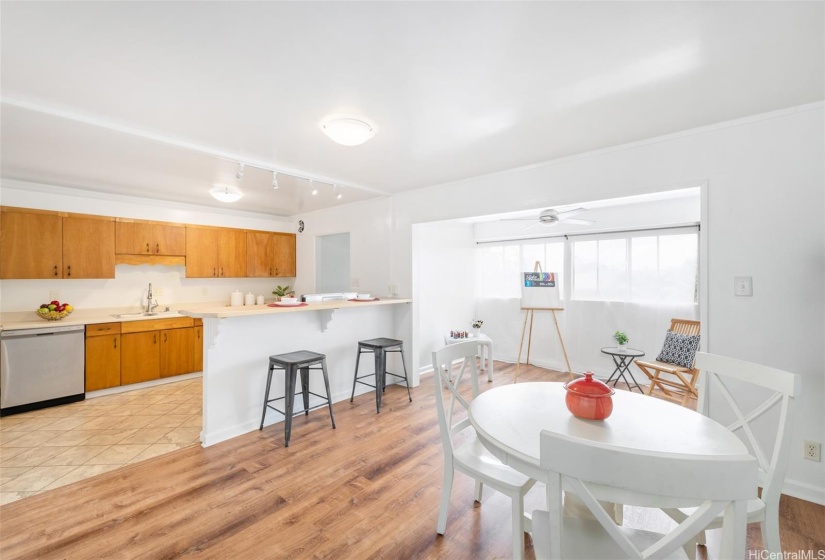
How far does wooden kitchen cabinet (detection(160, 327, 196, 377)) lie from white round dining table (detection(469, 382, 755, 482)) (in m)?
4.46

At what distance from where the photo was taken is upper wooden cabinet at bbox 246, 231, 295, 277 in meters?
5.71

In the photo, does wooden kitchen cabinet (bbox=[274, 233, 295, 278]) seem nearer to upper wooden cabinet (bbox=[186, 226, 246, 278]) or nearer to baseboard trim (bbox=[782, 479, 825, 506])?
upper wooden cabinet (bbox=[186, 226, 246, 278])

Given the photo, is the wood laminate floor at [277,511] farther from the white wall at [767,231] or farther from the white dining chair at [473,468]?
the white wall at [767,231]

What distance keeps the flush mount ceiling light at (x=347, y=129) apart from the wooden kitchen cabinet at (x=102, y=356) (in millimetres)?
3721

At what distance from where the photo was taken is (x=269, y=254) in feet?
19.4

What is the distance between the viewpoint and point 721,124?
8.20ft

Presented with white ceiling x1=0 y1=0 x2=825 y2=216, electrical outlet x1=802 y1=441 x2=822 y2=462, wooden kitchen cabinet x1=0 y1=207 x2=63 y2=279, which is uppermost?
white ceiling x1=0 y1=0 x2=825 y2=216

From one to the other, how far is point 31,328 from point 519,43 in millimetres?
5085

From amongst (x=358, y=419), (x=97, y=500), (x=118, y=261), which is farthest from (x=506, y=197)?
(x=118, y=261)

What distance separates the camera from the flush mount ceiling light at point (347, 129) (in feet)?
7.80

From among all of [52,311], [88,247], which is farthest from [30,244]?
[52,311]

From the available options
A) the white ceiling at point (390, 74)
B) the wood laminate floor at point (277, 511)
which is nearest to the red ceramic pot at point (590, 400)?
the wood laminate floor at point (277, 511)

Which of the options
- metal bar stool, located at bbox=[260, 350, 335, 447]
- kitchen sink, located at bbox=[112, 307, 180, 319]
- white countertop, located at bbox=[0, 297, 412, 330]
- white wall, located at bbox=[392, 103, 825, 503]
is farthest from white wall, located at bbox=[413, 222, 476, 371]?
kitchen sink, located at bbox=[112, 307, 180, 319]

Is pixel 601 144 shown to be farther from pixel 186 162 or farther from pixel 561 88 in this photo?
pixel 186 162
